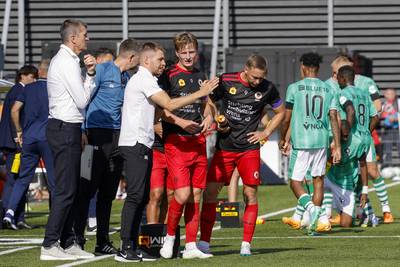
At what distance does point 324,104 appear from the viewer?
14.7 meters

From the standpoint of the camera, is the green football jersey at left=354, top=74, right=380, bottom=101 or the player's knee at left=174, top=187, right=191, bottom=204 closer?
the player's knee at left=174, top=187, right=191, bottom=204

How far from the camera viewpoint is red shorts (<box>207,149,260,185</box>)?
11.9 metres

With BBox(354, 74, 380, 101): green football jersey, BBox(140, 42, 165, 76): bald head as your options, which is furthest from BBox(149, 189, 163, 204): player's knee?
BBox(354, 74, 380, 101): green football jersey

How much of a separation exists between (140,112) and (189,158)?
75 centimetres

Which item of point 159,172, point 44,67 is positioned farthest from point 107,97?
point 44,67

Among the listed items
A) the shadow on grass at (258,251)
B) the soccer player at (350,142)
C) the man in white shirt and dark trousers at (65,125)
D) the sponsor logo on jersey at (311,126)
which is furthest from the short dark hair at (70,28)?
the soccer player at (350,142)

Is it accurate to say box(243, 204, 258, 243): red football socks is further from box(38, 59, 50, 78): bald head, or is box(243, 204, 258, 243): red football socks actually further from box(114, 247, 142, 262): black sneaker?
box(38, 59, 50, 78): bald head

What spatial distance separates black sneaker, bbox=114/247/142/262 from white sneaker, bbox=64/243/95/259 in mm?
509

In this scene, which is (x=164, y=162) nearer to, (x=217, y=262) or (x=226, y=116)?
(x=226, y=116)

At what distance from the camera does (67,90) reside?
11.2 m

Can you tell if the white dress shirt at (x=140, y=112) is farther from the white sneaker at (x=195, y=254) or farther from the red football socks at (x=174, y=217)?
the white sneaker at (x=195, y=254)

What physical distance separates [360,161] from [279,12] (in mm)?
16048

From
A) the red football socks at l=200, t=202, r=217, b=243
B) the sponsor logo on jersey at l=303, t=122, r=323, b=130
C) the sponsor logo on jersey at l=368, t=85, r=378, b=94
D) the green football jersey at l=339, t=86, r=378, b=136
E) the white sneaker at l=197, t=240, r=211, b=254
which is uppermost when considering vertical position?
the sponsor logo on jersey at l=368, t=85, r=378, b=94

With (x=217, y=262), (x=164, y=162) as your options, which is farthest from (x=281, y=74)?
(x=217, y=262)
